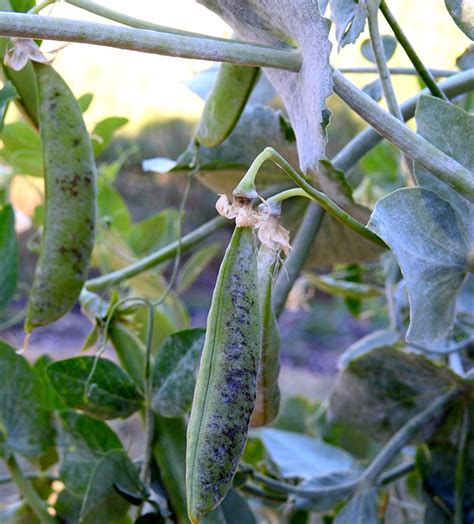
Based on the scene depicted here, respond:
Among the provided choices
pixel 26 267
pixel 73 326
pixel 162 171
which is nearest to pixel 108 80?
pixel 26 267

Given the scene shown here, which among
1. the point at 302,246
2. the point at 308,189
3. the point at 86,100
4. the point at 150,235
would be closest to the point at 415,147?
the point at 308,189

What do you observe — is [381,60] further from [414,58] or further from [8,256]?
[8,256]

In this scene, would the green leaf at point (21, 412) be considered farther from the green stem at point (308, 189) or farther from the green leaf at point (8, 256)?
the green stem at point (308, 189)

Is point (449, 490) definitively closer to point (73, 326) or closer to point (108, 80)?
point (73, 326)

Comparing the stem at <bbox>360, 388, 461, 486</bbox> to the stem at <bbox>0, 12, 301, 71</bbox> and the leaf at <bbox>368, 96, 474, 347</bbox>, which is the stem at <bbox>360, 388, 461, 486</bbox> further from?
the stem at <bbox>0, 12, 301, 71</bbox>

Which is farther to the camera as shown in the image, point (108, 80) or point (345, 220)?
point (108, 80)

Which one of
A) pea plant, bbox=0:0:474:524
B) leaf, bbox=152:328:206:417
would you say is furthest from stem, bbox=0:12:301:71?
leaf, bbox=152:328:206:417
